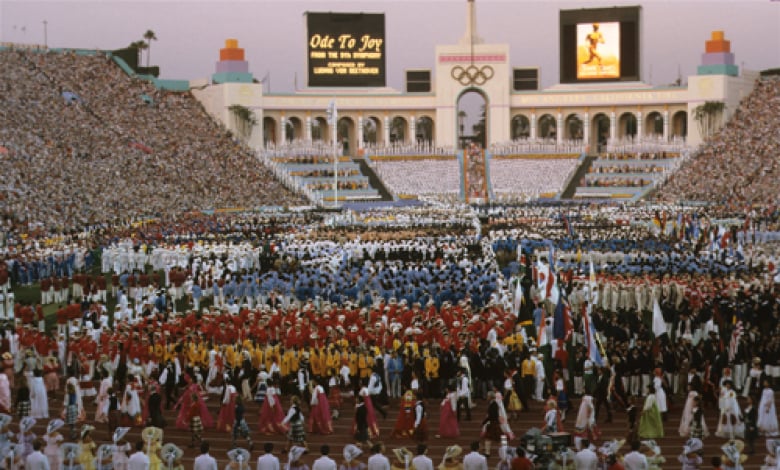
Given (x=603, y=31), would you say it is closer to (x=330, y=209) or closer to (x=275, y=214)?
(x=330, y=209)

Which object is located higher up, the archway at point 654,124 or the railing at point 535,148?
the archway at point 654,124

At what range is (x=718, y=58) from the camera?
9025cm

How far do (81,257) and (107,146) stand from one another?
31988 millimetres

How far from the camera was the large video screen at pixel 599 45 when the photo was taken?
287 ft

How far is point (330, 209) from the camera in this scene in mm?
68875

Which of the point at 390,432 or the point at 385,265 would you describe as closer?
the point at 390,432

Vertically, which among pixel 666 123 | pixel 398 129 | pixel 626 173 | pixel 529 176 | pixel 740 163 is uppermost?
pixel 398 129

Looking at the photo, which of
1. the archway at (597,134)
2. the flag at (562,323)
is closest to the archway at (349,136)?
the archway at (597,134)

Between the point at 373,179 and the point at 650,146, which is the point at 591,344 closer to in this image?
the point at 373,179

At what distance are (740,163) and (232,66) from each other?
43.7 metres

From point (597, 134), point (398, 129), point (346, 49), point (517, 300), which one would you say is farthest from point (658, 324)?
point (398, 129)

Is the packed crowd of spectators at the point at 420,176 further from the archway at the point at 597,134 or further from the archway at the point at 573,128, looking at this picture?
the archway at the point at 573,128

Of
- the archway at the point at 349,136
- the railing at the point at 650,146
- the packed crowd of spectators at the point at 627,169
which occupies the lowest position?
the packed crowd of spectators at the point at 627,169

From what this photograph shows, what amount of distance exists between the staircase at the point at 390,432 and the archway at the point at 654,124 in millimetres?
81238
